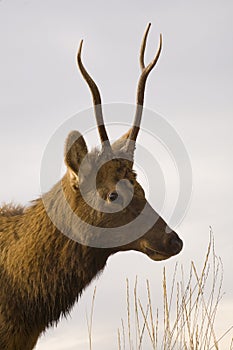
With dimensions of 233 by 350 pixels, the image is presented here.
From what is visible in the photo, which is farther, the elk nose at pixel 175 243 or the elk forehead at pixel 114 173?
the elk forehead at pixel 114 173

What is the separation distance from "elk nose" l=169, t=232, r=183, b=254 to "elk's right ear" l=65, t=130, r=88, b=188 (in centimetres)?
81

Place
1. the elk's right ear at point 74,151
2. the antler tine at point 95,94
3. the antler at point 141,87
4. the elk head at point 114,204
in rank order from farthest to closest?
the antler at point 141,87, the antler tine at point 95,94, the elk head at point 114,204, the elk's right ear at point 74,151

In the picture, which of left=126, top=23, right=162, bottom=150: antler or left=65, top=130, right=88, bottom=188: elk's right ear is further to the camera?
left=126, top=23, right=162, bottom=150: antler

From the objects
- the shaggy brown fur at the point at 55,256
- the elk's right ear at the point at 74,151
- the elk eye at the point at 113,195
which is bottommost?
the shaggy brown fur at the point at 55,256

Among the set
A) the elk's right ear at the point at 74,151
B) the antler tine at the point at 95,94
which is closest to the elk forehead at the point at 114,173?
the elk's right ear at the point at 74,151

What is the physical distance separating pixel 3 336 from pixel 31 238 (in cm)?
74

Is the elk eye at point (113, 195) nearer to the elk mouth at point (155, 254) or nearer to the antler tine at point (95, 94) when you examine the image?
the elk mouth at point (155, 254)

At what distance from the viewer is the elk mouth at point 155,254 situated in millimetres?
6543

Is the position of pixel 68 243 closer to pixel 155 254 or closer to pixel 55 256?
pixel 55 256

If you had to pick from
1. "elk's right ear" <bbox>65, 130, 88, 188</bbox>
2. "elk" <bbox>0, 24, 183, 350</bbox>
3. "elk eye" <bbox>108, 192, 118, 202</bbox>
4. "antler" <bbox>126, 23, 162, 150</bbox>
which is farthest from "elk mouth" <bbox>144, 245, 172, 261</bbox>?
"antler" <bbox>126, 23, 162, 150</bbox>

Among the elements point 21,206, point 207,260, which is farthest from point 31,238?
point 207,260

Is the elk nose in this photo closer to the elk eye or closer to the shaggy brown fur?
the shaggy brown fur

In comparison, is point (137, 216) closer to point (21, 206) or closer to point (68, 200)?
point (68, 200)

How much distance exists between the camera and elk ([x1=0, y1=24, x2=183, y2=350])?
261 inches
